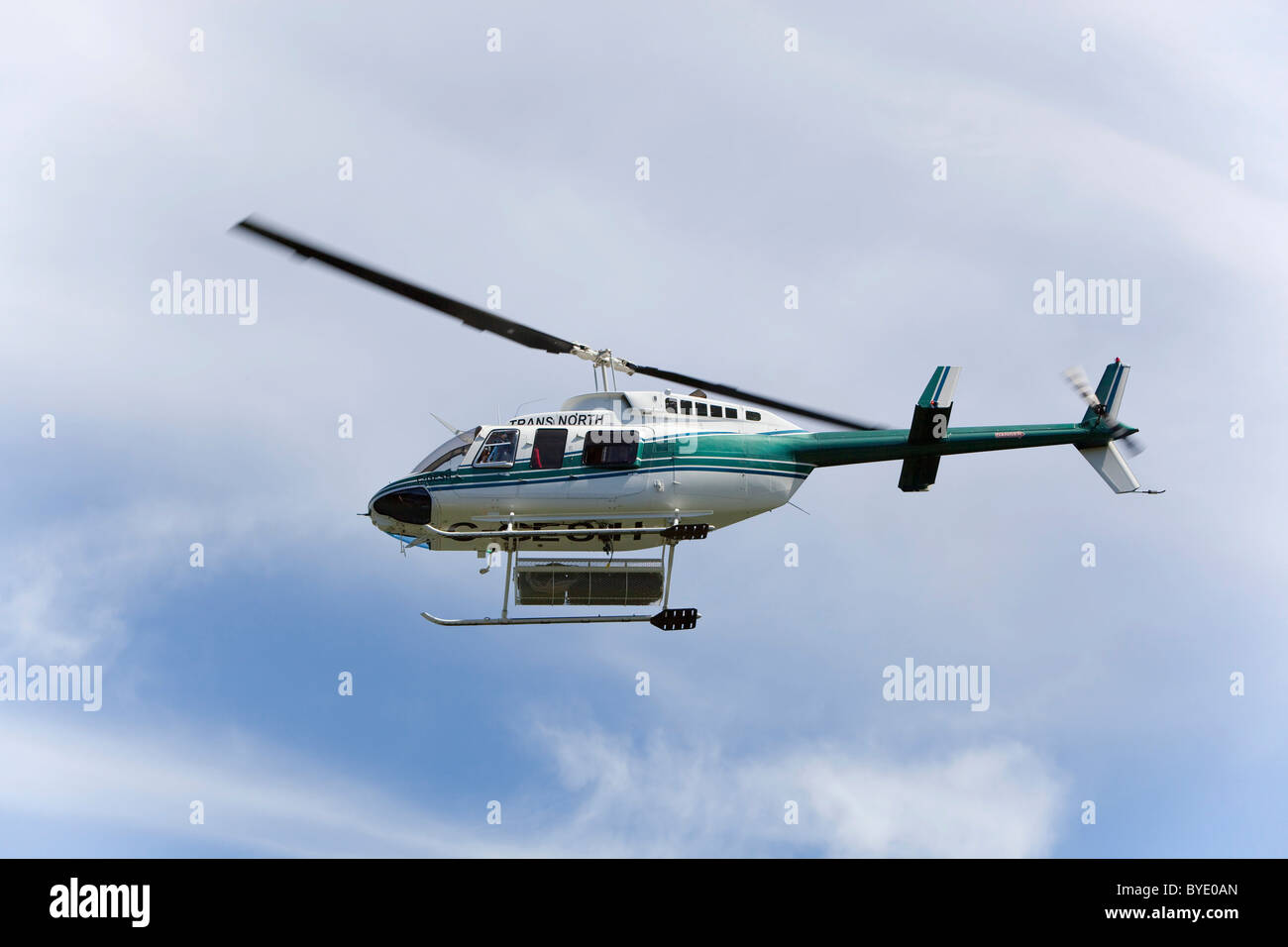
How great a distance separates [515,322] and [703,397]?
13.9 ft

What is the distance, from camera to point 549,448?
2653 cm

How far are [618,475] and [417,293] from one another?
5.13 metres

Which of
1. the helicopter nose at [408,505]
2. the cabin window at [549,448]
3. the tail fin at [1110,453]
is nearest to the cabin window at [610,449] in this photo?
the cabin window at [549,448]

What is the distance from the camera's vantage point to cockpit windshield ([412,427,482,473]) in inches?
1059

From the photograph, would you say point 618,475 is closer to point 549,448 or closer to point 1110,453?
point 549,448

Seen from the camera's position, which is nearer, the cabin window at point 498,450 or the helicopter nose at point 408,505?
the cabin window at point 498,450

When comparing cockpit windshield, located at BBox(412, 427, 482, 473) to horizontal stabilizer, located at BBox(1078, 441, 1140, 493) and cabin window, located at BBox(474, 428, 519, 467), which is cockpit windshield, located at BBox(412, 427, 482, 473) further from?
horizontal stabilizer, located at BBox(1078, 441, 1140, 493)

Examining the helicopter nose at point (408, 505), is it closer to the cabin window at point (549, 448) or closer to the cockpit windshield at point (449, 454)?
the cockpit windshield at point (449, 454)

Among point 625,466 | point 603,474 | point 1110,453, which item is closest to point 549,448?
point 603,474

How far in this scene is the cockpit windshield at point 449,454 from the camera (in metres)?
26.9

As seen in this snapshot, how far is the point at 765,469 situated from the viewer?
26.7 metres

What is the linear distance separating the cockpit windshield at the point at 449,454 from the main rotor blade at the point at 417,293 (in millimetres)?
2278

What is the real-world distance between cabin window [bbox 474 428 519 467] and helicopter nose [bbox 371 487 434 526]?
123 cm

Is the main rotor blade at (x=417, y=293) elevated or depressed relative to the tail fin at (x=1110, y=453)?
elevated
